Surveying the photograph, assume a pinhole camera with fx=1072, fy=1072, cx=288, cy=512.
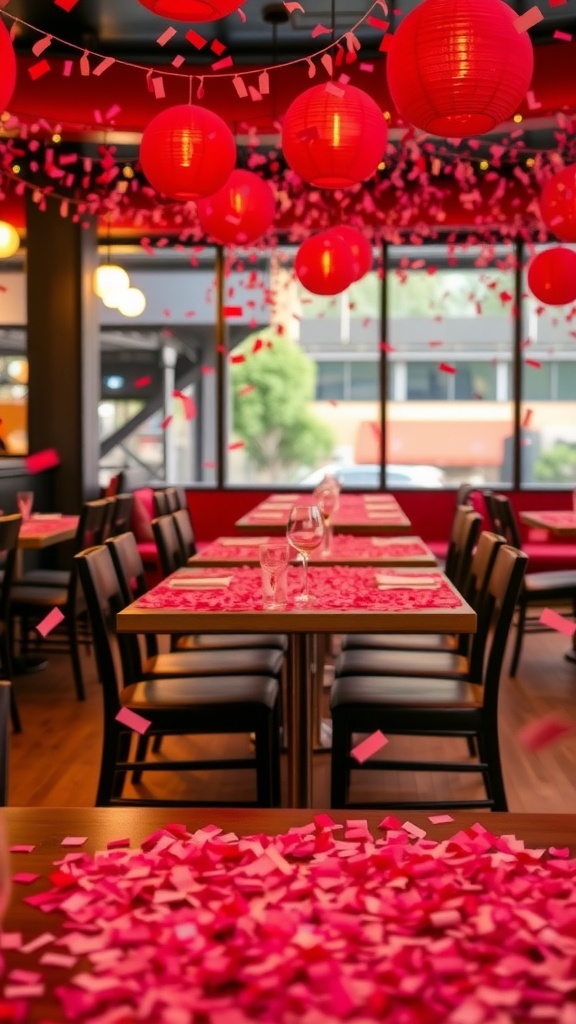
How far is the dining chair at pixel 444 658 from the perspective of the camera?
11.2 feet

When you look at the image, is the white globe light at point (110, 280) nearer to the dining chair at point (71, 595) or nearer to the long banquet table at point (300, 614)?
the dining chair at point (71, 595)

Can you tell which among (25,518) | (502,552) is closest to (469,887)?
(502,552)

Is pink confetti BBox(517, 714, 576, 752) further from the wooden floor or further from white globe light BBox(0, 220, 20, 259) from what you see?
white globe light BBox(0, 220, 20, 259)

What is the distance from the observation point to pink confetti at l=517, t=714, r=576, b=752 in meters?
4.42

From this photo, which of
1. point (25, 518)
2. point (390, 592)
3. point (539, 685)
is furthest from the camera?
point (25, 518)

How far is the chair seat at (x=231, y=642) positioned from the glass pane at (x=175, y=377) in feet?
17.3

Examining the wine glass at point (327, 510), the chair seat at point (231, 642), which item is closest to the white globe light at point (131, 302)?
the wine glass at point (327, 510)

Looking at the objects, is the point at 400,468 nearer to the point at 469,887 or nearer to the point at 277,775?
the point at 277,775

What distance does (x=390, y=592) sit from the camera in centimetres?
297

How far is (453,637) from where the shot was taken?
14.0ft

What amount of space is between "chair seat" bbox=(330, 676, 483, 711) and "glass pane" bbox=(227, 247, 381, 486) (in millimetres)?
6190

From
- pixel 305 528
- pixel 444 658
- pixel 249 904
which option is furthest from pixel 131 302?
pixel 249 904

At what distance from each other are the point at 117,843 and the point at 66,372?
751cm

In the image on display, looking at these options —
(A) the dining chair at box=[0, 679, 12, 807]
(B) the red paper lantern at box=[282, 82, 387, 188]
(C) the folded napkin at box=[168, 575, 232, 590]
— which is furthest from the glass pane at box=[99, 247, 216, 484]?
(A) the dining chair at box=[0, 679, 12, 807]
